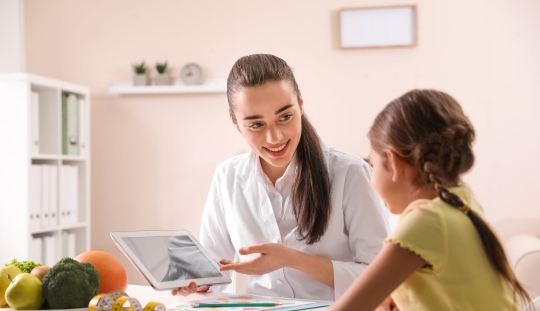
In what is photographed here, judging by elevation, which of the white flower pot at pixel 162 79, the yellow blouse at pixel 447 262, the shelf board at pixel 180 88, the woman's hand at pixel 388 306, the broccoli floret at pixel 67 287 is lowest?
the woman's hand at pixel 388 306

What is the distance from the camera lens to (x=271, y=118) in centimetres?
171

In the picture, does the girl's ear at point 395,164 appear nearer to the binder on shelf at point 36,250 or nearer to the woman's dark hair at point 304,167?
the woman's dark hair at point 304,167

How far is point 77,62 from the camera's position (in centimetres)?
401

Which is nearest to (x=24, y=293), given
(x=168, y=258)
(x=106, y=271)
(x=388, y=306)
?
(x=106, y=271)

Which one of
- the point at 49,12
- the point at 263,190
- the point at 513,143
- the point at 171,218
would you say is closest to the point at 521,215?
the point at 513,143

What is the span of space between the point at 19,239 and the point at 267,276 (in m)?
1.99

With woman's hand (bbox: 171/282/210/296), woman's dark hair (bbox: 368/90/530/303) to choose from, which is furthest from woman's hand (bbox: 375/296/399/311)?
woman's hand (bbox: 171/282/210/296)

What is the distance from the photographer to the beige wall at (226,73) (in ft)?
11.9

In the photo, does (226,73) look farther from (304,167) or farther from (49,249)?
(304,167)

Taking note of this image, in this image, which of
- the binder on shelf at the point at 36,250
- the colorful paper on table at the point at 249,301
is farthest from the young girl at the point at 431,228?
the binder on shelf at the point at 36,250

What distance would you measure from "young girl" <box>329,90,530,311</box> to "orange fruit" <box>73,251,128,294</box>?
611 mm

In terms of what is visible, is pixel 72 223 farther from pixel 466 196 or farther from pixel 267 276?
pixel 466 196

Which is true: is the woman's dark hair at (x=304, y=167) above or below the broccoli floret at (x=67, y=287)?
above

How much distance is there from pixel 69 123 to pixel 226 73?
3.03ft
